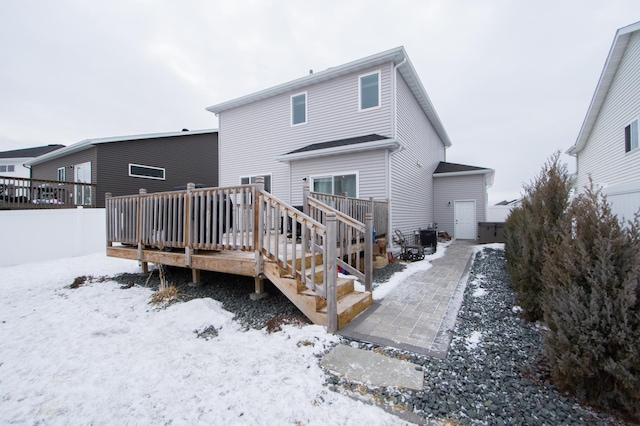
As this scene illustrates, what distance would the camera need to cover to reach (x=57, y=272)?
693 cm

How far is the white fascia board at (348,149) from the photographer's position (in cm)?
761

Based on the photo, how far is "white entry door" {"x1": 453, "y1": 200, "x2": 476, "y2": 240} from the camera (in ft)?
41.7

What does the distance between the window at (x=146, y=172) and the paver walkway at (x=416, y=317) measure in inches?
546

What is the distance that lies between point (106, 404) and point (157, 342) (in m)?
1.06

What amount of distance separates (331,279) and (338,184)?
5.95 metres

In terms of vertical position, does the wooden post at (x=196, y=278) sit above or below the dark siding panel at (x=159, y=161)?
below

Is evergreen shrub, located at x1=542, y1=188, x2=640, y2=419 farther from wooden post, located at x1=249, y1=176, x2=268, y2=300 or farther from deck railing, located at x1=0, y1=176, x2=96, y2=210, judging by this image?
deck railing, located at x1=0, y1=176, x2=96, y2=210

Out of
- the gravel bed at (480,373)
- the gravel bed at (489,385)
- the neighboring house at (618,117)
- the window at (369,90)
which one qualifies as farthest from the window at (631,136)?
the gravel bed at (489,385)

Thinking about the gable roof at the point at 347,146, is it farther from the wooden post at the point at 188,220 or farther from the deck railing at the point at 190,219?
the wooden post at the point at 188,220

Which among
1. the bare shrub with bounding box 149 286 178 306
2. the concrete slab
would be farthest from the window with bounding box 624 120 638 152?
the bare shrub with bounding box 149 286 178 306

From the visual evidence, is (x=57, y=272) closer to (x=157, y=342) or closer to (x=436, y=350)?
(x=157, y=342)

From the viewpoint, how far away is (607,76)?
8977 mm

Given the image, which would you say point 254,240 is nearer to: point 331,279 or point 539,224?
point 331,279

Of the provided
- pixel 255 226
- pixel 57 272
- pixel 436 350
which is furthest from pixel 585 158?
pixel 57 272
